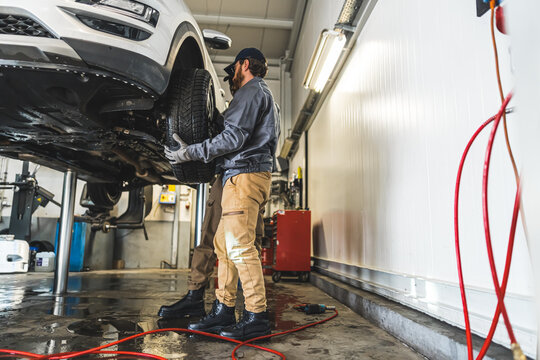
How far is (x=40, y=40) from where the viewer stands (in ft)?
3.97

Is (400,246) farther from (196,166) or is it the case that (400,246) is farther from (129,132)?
(129,132)

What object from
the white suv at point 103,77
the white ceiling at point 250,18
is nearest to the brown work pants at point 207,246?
the white suv at point 103,77

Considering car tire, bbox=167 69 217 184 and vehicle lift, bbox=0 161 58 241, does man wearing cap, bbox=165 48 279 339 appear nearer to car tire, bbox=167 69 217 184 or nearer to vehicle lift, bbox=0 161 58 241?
car tire, bbox=167 69 217 184

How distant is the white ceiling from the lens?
233 inches

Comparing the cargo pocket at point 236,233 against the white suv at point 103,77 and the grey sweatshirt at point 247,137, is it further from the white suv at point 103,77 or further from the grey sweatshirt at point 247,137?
the white suv at point 103,77

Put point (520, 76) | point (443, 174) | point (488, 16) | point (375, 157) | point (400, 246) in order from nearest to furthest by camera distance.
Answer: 1. point (520, 76)
2. point (488, 16)
3. point (443, 174)
4. point (400, 246)
5. point (375, 157)

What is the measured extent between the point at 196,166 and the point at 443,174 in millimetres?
1207

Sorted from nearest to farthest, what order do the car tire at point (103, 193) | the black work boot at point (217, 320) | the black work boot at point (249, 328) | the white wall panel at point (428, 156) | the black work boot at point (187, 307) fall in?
the white wall panel at point (428, 156) → the black work boot at point (249, 328) → the black work boot at point (217, 320) → the black work boot at point (187, 307) → the car tire at point (103, 193)

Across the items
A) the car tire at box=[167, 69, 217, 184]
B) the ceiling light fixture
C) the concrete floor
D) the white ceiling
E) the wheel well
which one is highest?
the white ceiling

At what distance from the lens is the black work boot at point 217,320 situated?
157cm

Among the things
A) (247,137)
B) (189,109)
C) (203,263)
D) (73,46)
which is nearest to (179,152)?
(189,109)

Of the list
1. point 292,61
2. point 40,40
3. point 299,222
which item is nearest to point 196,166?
point 40,40

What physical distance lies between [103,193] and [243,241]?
2571 mm

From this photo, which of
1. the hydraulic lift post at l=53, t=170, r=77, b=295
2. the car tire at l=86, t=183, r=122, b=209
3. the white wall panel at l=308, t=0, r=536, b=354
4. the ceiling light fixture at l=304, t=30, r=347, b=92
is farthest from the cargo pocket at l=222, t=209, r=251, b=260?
the car tire at l=86, t=183, r=122, b=209
